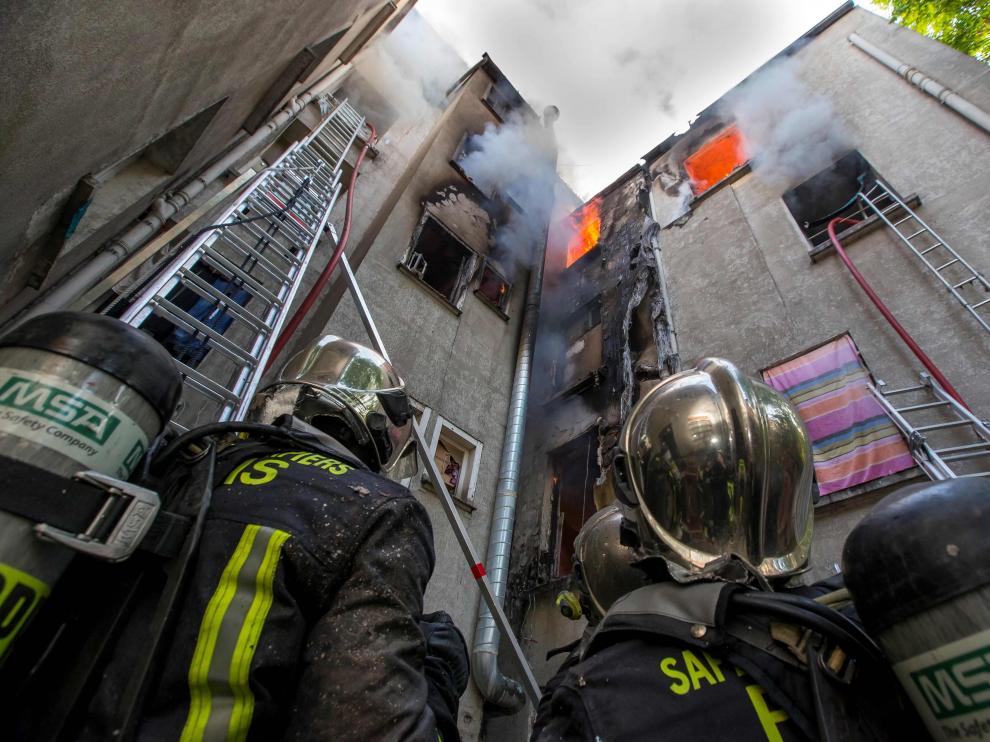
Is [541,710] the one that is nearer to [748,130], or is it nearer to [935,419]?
[935,419]

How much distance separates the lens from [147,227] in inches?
134

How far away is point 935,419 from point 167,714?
19.3 feet

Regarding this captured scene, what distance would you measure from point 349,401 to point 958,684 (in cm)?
211

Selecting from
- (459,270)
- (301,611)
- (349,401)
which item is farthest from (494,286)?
(301,611)

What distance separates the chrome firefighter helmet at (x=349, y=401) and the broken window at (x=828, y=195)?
6851 mm

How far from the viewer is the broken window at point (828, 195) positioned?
22.7 ft

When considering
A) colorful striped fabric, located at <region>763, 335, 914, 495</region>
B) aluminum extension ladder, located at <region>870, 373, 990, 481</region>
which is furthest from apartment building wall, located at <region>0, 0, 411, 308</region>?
aluminum extension ladder, located at <region>870, 373, 990, 481</region>

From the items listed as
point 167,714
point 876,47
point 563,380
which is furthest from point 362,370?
point 876,47

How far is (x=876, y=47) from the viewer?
7.73 m

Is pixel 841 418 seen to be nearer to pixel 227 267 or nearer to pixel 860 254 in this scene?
pixel 860 254

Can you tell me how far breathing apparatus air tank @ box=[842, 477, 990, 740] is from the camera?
30.4 inches

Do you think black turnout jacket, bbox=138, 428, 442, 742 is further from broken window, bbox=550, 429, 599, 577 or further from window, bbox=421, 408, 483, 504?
broken window, bbox=550, 429, 599, 577

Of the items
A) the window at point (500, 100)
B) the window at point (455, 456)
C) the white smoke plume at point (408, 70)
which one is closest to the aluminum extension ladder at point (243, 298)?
the window at point (455, 456)

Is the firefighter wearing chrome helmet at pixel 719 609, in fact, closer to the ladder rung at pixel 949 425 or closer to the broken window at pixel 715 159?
the ladder rung at pixel 949 425
